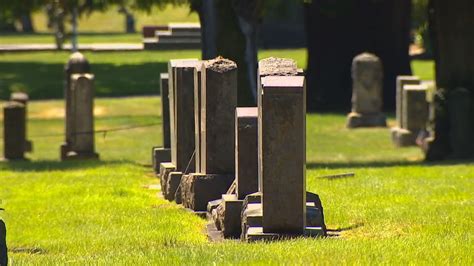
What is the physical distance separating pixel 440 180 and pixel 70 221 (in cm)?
471

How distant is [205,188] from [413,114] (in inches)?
617

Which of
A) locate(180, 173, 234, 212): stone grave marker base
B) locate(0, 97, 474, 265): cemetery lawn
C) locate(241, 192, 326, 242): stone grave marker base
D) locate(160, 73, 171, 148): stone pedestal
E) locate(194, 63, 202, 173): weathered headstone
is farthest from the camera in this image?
locate(160, 73, 171, 148): stone pedestal

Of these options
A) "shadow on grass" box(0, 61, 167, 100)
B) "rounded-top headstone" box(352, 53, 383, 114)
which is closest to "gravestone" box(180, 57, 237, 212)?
"rounded-top headstone" box(352, 53, 383, 114)

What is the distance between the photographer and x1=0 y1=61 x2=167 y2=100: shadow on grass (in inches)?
1731

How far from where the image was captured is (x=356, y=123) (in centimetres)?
3309

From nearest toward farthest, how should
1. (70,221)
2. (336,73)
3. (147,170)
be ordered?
1. (70,221)
2. (147,170)
3. (336,73)

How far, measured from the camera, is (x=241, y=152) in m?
12.5

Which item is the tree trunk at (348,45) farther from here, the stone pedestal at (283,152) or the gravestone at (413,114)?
the stone pedestal at (283,152)

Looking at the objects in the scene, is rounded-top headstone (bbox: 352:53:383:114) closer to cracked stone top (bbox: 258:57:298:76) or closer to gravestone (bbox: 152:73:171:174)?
gravestone (bbox: 152:73:171:174)

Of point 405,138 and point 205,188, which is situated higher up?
point 205,188

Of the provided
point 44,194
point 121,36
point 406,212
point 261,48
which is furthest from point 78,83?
point 121,36

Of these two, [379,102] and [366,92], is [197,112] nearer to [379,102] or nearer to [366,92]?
[366,92]

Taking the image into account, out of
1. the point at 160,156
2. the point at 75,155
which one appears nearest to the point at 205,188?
the point at 160,156

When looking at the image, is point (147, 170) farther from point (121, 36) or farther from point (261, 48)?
point (121, 36)
